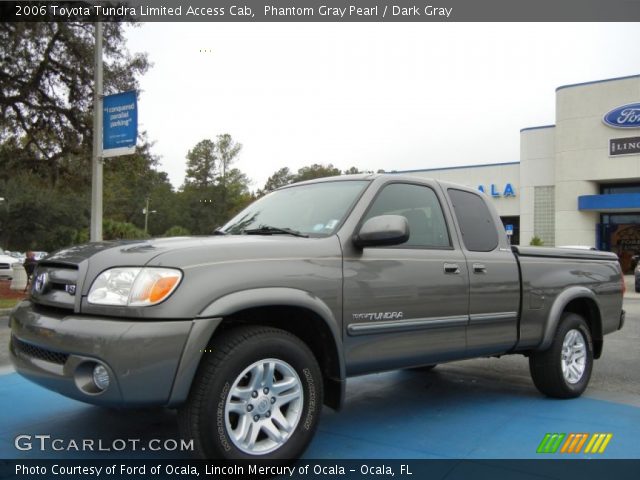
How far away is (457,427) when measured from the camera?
14.5 feet

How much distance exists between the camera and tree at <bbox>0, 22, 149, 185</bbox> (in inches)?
611

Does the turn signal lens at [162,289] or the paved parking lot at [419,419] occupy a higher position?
the turn signal lens at [162,289]

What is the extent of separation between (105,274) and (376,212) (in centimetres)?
190

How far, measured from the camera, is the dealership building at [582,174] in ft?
107

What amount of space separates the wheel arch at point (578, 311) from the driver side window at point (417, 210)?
1.38 m

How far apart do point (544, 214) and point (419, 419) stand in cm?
3440

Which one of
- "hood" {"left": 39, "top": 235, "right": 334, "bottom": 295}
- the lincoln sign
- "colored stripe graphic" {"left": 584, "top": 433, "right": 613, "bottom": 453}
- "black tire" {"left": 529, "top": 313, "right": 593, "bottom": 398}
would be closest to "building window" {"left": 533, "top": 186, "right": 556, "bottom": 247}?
the lincoln sign

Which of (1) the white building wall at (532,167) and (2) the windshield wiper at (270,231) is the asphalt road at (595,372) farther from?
(1) the white building wall at (532,167)

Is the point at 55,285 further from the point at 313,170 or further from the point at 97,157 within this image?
the point at 313,170

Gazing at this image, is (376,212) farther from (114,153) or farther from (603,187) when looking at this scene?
(603,187)

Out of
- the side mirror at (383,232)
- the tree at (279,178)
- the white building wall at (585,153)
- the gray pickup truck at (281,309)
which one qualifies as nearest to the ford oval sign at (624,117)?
the white building wall at (585,153)

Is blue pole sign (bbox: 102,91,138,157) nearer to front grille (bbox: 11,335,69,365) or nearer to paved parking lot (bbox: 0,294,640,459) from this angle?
paved parking lot (bbox: 0,294,640,459)

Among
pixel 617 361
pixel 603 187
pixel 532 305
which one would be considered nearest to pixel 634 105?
pixel 603 187

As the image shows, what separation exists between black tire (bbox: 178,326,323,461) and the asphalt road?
3.19m
